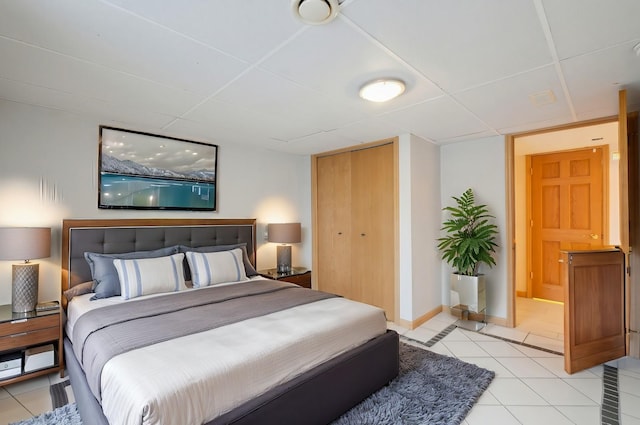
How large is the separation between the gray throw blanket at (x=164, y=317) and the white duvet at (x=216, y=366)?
0.34 ft

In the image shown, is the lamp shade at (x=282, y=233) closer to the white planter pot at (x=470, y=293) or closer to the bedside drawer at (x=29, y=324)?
the white planter pot at (x=470, y=293)

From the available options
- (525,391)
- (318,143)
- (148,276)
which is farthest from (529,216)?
(148,276)

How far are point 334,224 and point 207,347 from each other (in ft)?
10.3

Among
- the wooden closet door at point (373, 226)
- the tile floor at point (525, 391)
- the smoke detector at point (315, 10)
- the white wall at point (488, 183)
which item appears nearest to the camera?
the smoke detector at point (315, 10)

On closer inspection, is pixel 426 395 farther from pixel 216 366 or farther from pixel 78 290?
pixel 78 290

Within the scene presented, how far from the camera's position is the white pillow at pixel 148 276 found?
2.72 metres

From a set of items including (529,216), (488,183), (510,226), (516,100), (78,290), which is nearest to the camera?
(516,100)

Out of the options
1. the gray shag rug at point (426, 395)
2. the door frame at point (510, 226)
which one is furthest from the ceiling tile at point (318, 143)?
the gray shag rug at point (426, 395)

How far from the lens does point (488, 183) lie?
3922 mm

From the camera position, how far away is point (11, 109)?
2.70 metres

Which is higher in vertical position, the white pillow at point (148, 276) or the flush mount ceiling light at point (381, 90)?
the flush mount ceiling light at point (381, 90)

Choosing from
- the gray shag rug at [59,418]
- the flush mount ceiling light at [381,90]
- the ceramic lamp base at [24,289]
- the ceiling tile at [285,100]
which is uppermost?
the ceiling tile at [285,100]

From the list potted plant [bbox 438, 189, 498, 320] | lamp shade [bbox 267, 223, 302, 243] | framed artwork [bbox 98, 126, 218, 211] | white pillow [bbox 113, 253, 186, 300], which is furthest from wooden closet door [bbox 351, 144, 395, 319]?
white pillow [bbox 113, 253, 186, 300]

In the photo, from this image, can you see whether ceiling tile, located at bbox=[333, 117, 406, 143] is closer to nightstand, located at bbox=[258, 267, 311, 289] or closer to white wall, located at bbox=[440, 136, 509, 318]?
white wall, located at bbox=[440, 136, 509, 318]
